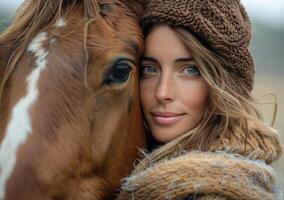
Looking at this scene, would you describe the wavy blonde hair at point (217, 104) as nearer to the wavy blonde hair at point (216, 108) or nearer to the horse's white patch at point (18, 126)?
the wavy blonde hair at point (216, 108)

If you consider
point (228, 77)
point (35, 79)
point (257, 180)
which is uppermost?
point (35, 79)

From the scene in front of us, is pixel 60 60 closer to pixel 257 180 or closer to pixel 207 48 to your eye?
pixel 207 48

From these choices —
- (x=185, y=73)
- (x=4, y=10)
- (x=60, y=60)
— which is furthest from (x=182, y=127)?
(x=4, y=10)

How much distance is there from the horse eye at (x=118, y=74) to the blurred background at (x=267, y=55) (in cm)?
61

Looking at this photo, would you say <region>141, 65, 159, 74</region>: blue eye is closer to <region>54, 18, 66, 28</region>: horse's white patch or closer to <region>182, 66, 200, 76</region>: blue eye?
<region>182, 66, 200, 76</region>: blue eye

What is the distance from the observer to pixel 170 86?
7.85ft

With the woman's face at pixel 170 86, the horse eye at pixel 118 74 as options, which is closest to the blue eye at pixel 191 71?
the woman's face at pixel 170 86

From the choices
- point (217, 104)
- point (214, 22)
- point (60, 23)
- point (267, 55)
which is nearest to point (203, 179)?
point (217, 104)

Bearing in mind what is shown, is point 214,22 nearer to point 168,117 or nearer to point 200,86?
point 200,86

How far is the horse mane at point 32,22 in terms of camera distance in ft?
7.54

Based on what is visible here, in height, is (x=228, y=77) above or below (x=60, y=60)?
below

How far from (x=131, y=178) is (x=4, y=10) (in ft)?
4.18

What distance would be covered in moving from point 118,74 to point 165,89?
0.20 meters

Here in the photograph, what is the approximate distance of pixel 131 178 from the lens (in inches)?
88.9
